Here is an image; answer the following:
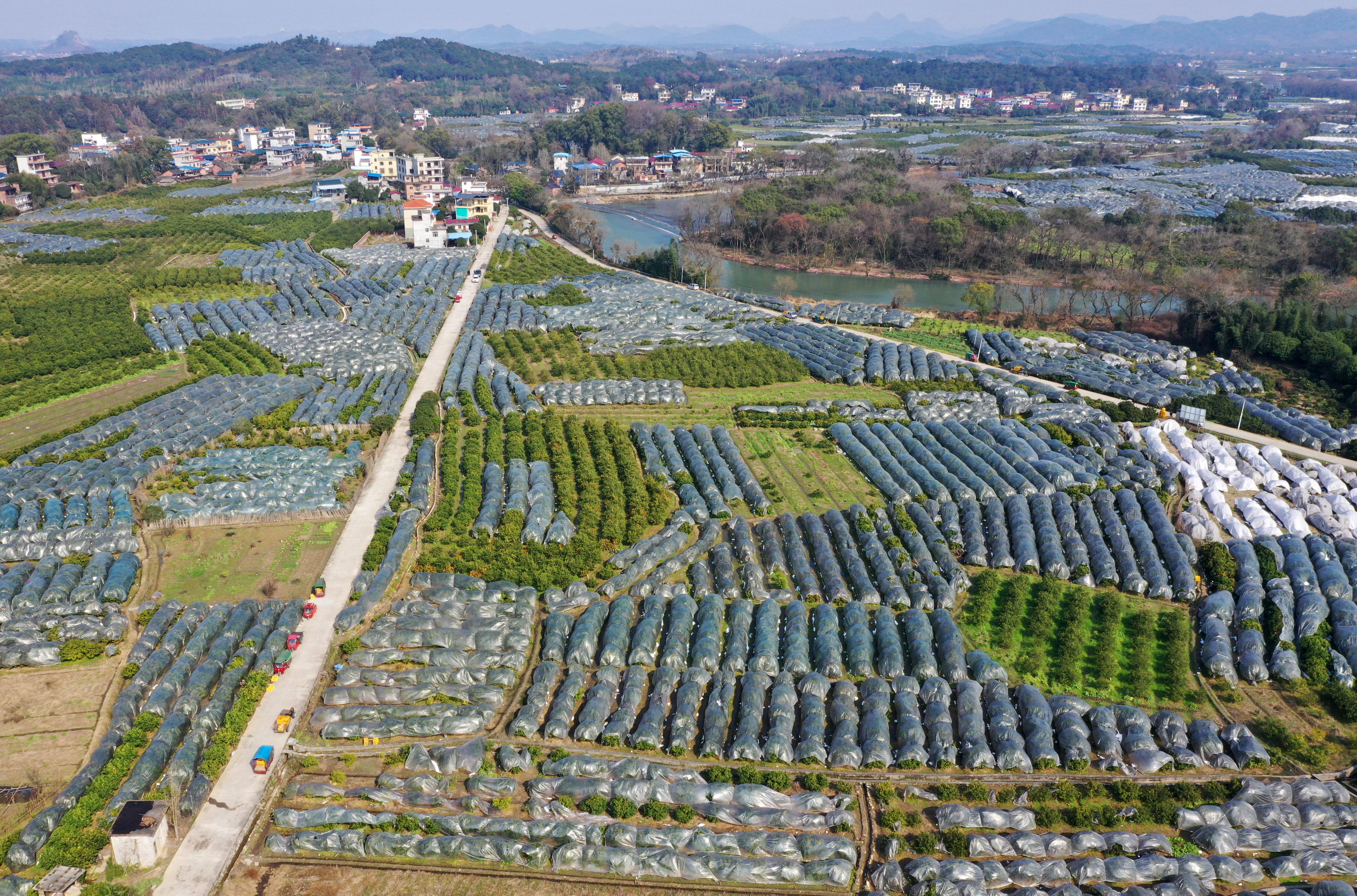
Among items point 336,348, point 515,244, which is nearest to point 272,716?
point 336,348

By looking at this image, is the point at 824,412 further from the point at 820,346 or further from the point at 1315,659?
the point at 1315,659

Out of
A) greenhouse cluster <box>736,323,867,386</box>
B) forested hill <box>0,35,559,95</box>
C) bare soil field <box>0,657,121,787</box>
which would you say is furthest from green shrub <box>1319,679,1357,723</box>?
forested hill <box>0,35,559,95</box>

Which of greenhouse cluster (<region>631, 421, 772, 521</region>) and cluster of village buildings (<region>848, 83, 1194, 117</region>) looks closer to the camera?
greenhouse cluster (<region>631, 421, 772, 521</region>)

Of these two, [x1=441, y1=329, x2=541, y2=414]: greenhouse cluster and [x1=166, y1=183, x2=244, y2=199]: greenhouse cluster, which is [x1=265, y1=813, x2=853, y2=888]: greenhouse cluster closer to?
[x1=441, y1=329, x2=541, y2=414]: greenhouse cluster

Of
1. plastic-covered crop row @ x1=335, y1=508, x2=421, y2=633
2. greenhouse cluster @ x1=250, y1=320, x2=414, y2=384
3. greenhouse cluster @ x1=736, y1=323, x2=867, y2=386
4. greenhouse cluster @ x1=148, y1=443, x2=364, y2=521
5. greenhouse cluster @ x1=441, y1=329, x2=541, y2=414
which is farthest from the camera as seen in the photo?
greenhouse cluster @ x1=736, y1=323, x2=867, y2=386

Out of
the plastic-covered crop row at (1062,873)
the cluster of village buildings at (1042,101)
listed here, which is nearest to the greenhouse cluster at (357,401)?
the plastic-covered crop row at (1062,873)

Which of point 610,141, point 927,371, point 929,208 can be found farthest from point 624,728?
point 610,141

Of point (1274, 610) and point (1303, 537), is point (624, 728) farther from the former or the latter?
point (1303, 537)
